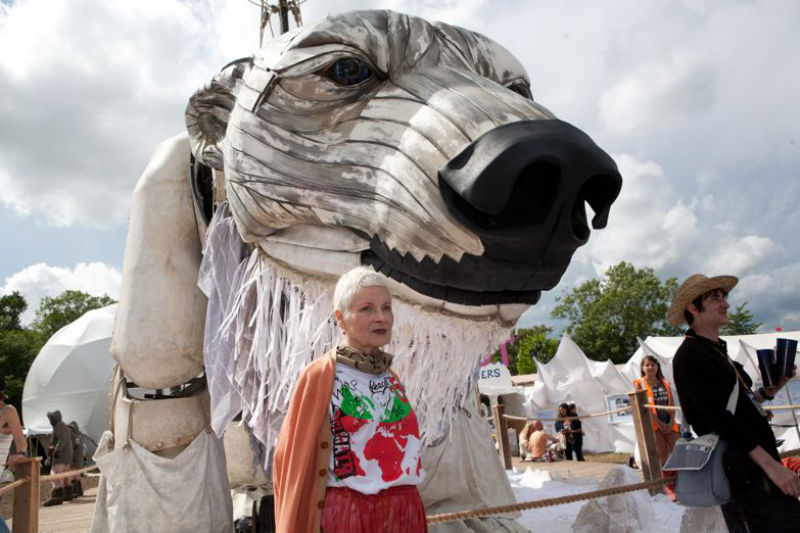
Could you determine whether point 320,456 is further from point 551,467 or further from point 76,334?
point 76,334

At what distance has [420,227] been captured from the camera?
1275 millimetres

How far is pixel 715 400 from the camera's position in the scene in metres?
1.89

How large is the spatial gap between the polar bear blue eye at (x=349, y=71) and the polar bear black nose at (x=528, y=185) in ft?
1.60

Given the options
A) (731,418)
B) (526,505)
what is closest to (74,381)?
(526,505)

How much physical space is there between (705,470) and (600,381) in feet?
27.2

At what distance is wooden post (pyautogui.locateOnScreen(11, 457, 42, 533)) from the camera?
2.79 m

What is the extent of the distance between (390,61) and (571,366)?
9.48 m

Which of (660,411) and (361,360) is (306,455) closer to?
(361,360)

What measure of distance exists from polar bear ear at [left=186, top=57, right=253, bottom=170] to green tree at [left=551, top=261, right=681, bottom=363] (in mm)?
34140

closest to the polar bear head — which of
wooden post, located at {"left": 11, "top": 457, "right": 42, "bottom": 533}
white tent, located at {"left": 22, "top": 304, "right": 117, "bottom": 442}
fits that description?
wooden post, located at {"left": 11, "top": 457, "right": 42, "bottom": 533}

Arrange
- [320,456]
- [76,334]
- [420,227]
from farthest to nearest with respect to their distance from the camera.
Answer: [76,334], [420,227], [320,456]

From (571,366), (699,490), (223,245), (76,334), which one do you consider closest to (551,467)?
(571,366)

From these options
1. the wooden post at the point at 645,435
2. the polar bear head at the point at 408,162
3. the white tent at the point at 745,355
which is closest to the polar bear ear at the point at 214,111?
the polar bear head at the point at 408,162

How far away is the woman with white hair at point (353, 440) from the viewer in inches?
45.3
